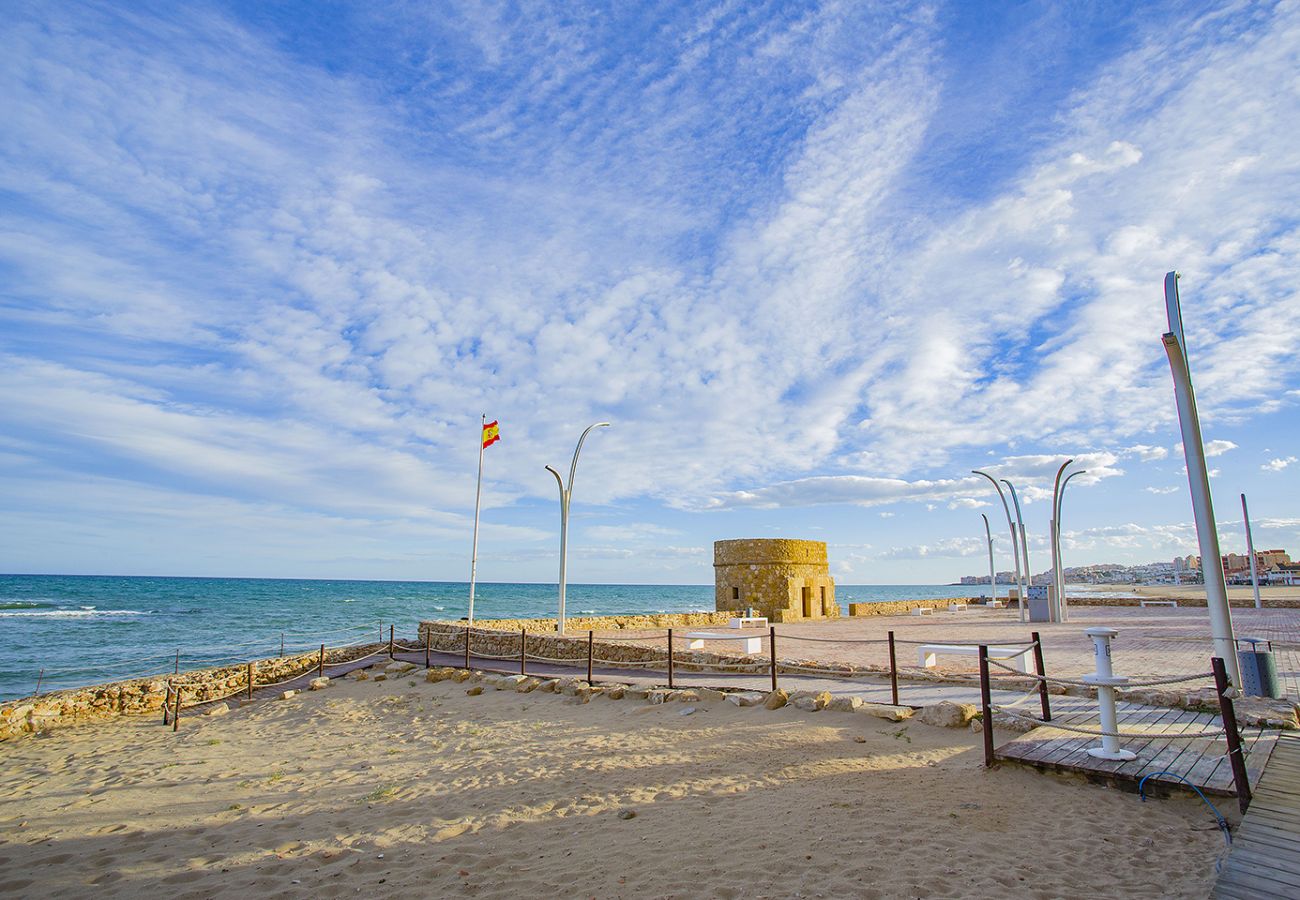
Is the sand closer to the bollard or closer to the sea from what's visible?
the bollard

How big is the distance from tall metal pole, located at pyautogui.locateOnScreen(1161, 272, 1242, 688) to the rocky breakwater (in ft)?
58.8

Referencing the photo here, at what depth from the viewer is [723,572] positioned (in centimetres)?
2939

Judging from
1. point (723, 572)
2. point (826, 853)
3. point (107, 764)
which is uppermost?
point (723, 572)

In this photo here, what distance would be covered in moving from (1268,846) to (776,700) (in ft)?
18.6

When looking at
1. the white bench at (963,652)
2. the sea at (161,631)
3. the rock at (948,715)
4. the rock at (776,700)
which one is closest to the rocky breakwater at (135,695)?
the sea at (161,631)

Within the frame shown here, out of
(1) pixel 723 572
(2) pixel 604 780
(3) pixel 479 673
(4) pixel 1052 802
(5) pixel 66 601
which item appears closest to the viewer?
(4) pixel 1052 802

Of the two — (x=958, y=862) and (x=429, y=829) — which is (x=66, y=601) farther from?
(x=958, y=862)

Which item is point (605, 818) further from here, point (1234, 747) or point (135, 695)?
point (135, 695)

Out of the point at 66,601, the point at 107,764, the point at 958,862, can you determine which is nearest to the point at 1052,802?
the point at 958,862

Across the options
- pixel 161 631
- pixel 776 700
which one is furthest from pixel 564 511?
pixel 161 631

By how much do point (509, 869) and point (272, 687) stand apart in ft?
44.6

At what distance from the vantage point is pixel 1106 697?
6270 millimetres

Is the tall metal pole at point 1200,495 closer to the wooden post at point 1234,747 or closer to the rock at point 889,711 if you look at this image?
the wooden post at point 1234,747

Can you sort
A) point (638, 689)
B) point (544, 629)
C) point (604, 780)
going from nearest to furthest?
point (604, 780) < point (638, 689) < point (544, 629)
